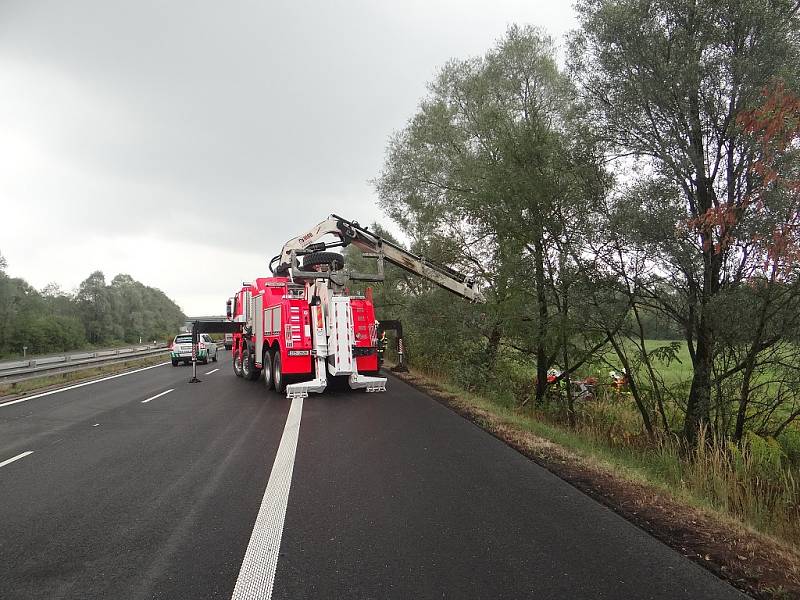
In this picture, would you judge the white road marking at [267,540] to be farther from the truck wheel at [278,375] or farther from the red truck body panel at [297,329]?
the truck wheel at [278,375]

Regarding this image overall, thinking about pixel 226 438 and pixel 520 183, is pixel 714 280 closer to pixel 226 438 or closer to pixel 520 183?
pixel 520 183

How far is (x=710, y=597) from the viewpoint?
123 inches

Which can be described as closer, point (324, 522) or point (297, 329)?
point (324, 522)

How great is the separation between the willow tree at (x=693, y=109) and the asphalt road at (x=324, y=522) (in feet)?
13.0

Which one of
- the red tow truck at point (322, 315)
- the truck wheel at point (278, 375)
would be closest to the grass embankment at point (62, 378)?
the red tow truck at point (322, 315)

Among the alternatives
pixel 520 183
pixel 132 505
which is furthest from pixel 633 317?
pixel 132 505

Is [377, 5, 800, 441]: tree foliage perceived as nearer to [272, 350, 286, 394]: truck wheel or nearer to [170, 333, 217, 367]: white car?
[272, 350, 286, 394]: truck wheel

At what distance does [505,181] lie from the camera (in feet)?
Answer: 36.3

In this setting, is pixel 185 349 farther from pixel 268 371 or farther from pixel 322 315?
pixel 322 315

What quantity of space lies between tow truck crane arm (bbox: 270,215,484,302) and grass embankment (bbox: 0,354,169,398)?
8.85 m

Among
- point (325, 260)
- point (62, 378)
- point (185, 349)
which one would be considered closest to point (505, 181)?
point (325, 260)

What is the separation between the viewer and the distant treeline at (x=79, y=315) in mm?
55844

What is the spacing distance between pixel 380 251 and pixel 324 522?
1127cm

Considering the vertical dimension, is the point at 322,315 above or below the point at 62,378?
above
